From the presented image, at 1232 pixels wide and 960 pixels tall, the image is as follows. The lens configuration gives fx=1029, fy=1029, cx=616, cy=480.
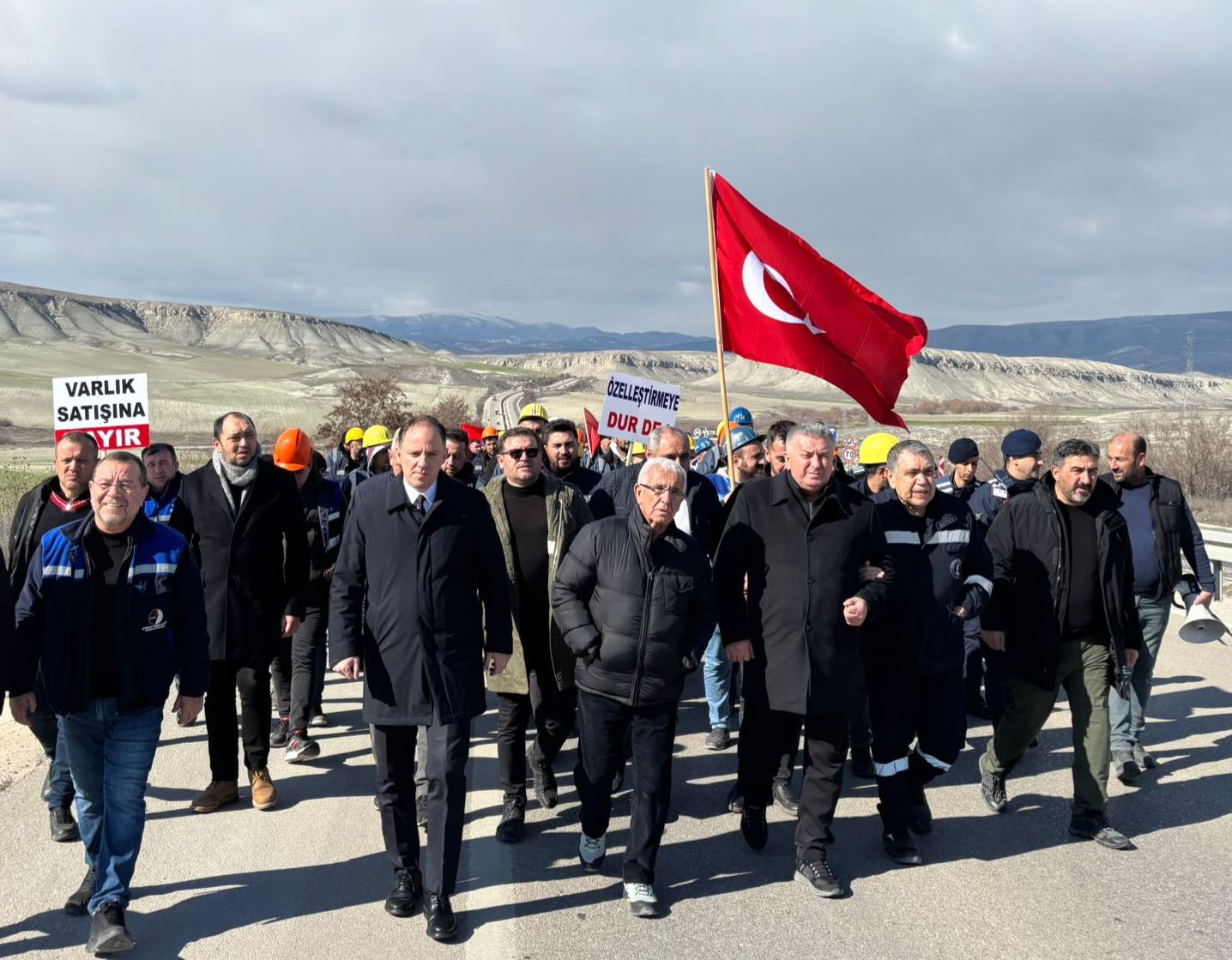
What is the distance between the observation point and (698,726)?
7.59 metres

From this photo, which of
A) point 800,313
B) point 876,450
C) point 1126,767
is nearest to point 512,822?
point 876,450

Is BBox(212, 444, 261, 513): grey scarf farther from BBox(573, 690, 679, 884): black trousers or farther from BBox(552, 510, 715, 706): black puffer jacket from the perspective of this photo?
BBox(573, 690, 679, 884): black trousers

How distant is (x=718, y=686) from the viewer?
7164 mm

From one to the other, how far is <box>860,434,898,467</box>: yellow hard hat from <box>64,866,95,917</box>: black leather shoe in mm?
4998

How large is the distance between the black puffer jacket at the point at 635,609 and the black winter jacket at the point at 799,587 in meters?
0.32

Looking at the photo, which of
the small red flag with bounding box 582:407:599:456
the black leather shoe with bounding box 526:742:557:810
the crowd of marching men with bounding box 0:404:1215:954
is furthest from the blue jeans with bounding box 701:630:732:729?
the small red flag with bounding box 582:407:599:456

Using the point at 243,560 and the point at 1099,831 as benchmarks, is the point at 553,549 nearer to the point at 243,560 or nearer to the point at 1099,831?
the point at 243,560

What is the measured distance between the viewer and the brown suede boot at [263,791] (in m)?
5.84

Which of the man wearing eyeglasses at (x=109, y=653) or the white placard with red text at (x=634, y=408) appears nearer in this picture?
the man wearing eyeglasses at (x=109, y=653)

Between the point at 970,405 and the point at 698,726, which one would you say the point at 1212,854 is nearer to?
the point at 698,726

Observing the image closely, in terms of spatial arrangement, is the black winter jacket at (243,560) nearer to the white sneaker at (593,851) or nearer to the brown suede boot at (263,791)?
the brown suede boot at (263,791)

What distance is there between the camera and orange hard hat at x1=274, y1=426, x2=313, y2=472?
6828 millimetres

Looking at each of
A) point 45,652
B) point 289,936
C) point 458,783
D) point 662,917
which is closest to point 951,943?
point 662,917

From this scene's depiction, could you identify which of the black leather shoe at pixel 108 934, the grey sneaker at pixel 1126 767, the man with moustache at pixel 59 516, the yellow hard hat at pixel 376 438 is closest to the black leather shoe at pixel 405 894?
the black leather shoe at pixel 108 934
